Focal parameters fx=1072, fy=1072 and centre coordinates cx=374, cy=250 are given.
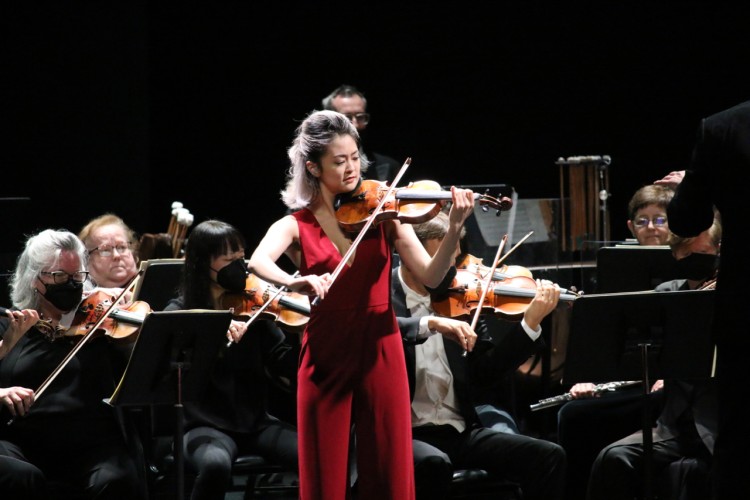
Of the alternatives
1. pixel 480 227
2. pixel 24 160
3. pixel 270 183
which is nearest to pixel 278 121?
pixel 270 183

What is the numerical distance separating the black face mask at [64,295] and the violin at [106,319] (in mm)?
36

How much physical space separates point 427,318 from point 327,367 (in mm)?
639

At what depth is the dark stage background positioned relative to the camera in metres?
6.02

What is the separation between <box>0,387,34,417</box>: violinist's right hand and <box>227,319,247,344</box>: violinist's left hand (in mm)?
637

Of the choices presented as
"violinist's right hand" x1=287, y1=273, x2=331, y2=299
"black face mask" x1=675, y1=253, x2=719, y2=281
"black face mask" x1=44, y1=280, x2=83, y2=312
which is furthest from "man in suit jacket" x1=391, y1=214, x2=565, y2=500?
Result: "black face mask" x1=44, y1=280, x2=83, y2=312

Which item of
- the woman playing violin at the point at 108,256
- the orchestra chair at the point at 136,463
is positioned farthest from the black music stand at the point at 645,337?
the woman playing violin at the point at 108,256

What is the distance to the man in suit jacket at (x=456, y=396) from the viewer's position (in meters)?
3.39

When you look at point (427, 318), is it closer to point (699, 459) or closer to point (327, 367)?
point (327, 367)

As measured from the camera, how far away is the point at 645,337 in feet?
10.0

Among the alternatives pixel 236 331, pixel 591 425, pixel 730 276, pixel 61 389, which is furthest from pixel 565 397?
pixel 61 389

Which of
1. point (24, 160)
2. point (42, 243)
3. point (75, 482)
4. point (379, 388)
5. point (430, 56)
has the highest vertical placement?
point (430, 56)

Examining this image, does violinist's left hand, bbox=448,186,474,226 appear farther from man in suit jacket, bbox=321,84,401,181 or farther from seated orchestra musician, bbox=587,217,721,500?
man in suit jacket, bbox=321,84,401,181

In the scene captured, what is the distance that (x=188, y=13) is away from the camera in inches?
238

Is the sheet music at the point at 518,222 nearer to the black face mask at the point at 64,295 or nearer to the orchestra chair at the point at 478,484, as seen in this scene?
the orchestra chair at the point at 478,484
